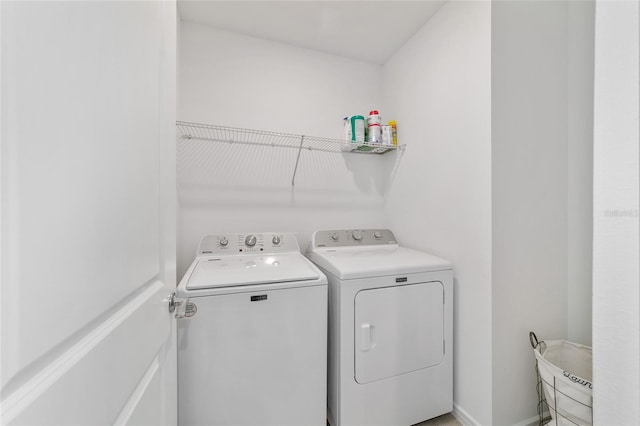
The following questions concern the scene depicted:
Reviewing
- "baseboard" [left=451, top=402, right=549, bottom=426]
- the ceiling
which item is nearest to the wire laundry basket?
"baseboard" [left=451, top=402, right=549, bottom=426]

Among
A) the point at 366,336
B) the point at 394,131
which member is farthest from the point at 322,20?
the point at 366,336

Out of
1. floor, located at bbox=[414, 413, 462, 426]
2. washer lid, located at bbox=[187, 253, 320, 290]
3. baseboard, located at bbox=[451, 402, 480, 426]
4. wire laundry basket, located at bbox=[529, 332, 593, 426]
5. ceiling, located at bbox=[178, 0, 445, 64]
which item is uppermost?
ceiling, located at bbox=[178, 0, 445, 64]

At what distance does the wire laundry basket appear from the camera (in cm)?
116

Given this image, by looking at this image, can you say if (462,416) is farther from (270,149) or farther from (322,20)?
(322,20)

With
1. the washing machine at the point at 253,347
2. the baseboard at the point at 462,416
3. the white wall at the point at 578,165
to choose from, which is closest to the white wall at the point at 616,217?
the washing machine at the point at 253,347

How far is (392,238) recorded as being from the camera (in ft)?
7.18

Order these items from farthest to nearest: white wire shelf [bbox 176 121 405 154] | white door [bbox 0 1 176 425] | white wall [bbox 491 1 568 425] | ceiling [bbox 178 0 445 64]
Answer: white wire shelf [bbox 176 121 405 154] → ceiling [bbox 178 0 445 64] → white wall [bbox 491 1 568 425] → white door [bbox 0 1 176 425]

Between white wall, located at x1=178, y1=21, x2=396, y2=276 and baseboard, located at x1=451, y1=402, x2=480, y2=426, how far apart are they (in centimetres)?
147

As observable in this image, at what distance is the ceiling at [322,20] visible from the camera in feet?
5.69

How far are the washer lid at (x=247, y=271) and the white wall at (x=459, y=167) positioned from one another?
3.15 ft

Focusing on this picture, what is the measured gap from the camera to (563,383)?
122cm

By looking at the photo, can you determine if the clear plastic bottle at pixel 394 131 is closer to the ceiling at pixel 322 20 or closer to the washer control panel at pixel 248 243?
the ceiling at pixel 322 20

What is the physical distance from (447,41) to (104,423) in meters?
2.39

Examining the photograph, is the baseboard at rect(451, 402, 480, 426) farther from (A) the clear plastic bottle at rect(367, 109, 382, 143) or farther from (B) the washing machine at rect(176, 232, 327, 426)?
(A) the clear plastic bottle at rect(367, 109, 382, 143)
